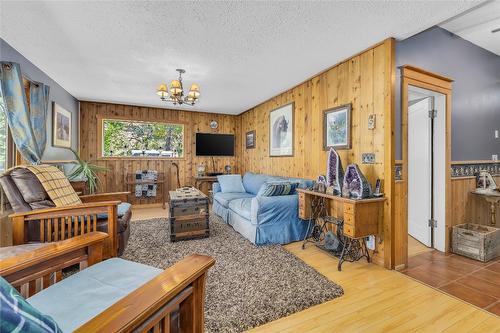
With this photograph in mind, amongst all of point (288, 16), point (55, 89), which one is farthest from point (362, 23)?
point (55, 89)

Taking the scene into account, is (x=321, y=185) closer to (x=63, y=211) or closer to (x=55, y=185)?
(x=63, y=211)

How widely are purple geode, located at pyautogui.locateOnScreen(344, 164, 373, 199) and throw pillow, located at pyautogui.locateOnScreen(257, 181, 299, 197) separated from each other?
90 centimetres

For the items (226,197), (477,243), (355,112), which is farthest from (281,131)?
(477,243)

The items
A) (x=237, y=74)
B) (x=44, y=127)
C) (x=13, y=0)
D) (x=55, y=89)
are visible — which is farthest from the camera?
(x=55, y=89)

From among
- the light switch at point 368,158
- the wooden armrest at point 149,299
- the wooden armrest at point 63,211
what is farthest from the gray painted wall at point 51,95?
the light switch at point 368,158

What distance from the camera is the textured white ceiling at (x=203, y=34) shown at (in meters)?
1.94

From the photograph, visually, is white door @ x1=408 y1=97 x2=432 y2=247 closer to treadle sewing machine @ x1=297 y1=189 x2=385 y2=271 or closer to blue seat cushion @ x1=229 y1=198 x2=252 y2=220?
treadle sewing machine @ x1=297 y1=189 x2=385 y2=271

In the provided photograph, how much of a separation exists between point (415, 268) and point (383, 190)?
2.93 ft

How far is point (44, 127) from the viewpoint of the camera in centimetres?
303

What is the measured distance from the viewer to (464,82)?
312cm

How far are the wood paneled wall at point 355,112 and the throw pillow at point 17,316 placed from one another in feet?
8.79

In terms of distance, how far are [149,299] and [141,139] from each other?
17.9ft

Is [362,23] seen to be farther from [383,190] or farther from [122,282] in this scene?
[122,282]

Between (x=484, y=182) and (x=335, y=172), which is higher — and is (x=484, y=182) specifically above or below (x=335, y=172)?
below
